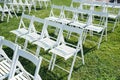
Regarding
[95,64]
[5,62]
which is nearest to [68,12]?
[95,64]

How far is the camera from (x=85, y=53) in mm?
6949

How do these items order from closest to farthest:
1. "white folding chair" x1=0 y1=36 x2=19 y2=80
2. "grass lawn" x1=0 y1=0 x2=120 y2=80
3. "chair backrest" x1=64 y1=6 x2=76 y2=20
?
1. "white folding chair" x1=0 y1=36 x2=19 y2=80
2. "grass lawn" x1=0 y1=0 x2=120 y2=80
3. "chair backrest" x1=64 y1=6 x2=76 y2=20

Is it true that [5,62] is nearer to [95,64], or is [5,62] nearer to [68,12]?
[95,64]

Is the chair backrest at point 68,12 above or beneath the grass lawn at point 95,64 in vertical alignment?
above

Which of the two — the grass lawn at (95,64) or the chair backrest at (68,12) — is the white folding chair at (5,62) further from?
the chair backrest at (68,12)

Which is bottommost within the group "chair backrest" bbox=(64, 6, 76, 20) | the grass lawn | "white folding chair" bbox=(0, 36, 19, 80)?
the grass lawn

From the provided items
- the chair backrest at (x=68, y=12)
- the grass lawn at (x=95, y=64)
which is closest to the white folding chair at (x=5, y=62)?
the grass lawn at (x=95, y=64)

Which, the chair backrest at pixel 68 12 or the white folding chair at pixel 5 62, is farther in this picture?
the chair backrest at pixel 68 12

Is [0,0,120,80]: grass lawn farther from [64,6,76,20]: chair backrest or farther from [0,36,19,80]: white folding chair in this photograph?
[64,6,76,20]: chair backrest

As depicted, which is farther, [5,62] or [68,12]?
[68,12]

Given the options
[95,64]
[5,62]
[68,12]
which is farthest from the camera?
[68,12]

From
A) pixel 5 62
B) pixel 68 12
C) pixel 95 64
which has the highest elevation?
pixel 68 12

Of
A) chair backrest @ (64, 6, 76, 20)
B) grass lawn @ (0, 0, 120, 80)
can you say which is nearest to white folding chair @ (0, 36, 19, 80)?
grass lawn @ (0, 0, 120, 80)

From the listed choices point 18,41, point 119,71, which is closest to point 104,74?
point 119,71
